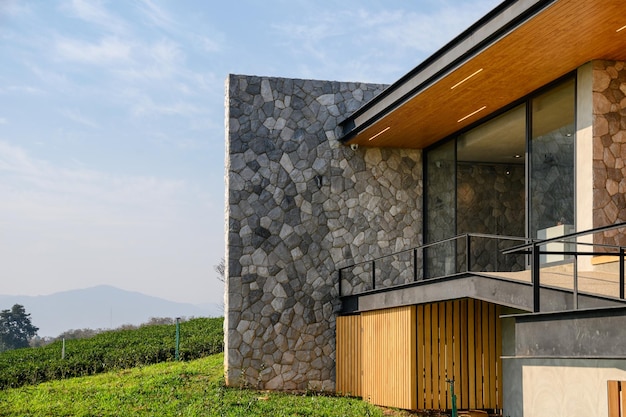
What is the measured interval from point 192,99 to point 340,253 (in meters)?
10.5

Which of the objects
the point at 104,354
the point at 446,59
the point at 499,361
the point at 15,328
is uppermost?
the point at 446,59

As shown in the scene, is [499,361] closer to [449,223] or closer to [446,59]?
[449,223]

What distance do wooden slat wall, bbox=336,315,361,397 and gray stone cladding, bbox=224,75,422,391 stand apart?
0.91ft

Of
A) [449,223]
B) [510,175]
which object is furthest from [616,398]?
[449,223]

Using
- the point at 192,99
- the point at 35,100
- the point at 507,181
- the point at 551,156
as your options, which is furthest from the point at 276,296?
the point at 35,100

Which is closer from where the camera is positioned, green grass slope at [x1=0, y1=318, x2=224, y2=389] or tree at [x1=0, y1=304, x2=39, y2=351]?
green grass slope at [x1=0, y1=318, x2=224, y2=389]

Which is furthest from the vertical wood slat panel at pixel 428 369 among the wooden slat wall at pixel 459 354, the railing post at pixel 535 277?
the railing post at pixel 535 277

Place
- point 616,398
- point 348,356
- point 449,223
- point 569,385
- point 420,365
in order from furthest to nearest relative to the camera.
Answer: point 449,223, point 348,356, point 420,365, point 569,385, point 616,398

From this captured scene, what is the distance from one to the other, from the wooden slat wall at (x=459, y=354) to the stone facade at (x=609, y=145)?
116 inches

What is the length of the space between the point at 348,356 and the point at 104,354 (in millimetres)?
9217

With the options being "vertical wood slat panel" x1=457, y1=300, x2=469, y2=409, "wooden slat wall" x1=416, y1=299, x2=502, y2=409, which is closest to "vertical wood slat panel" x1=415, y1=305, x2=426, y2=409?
"wooden slat wall" x1=416, y1=299, x2=502, y2=409

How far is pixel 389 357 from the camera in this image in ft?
52.2

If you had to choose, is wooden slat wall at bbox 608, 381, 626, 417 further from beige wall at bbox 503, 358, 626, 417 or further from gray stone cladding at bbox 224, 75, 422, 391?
gray stone cladding at bbox 224, 75, 422, 391

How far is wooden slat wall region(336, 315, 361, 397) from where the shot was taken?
17500 millimetres
